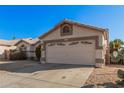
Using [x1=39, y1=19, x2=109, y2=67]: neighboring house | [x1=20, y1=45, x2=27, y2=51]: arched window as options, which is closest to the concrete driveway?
[x1=39, y1=19, x2=109, y2=67]: neighboring house

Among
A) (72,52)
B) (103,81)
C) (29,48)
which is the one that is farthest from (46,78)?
(29,48)

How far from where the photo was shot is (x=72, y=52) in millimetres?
14336

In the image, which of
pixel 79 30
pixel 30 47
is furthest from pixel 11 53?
pixel 79 30

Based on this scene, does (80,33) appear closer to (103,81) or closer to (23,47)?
(103,81)

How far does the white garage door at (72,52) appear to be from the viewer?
1325cm

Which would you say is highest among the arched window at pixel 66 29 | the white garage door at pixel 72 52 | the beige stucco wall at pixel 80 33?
the arched window at pixel 66 29

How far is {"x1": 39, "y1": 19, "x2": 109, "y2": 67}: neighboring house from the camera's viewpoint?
42.2ft

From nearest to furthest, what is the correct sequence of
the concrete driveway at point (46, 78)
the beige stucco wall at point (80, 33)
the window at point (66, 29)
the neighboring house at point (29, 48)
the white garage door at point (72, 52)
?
the concrete driveway at point (46, 78), the beige stucco wall at point (80, 33), the white garage door at point (72, 52), the window at point (66, 29), the neighboring house at point (29, 48)

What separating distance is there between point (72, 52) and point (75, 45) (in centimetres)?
75

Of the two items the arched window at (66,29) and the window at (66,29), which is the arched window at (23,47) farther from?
the arched window at (66,29)

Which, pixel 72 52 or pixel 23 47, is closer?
pixel 72 52

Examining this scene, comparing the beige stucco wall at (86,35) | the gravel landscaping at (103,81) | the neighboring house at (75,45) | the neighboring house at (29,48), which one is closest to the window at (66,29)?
the neighboring house at (75,45)
